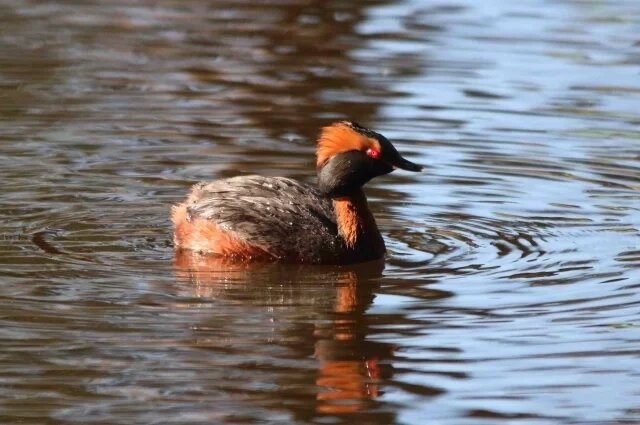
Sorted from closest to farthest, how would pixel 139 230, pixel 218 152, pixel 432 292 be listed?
pixel 432 292
pixel 139 230
pixel 218 152

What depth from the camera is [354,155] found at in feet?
31.7

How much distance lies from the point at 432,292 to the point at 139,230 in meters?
2.28

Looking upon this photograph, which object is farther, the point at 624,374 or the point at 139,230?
the point at 139,230

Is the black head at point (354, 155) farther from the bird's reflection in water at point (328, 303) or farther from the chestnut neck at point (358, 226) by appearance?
the bird's reflection in water at point (328, 303)

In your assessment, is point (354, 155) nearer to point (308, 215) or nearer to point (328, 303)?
point (308, 215)

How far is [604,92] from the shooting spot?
14.5m

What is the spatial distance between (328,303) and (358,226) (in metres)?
1.10

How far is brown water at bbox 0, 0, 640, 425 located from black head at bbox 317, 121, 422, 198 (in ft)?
1.85

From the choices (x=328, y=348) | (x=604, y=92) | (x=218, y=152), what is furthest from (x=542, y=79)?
(x=328, y=348)

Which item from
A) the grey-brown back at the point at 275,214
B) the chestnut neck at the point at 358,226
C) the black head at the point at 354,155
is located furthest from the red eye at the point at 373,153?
the grey-brown back at the point at 275,214

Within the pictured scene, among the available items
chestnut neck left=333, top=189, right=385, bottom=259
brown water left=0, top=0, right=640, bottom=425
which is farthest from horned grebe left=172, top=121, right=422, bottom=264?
brown water left=0, top=0, right=640, bottom=425

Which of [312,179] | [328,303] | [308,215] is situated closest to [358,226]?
[308,215]

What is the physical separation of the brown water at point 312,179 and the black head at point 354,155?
22.2 inches

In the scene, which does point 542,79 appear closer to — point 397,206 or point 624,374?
point 397,206
